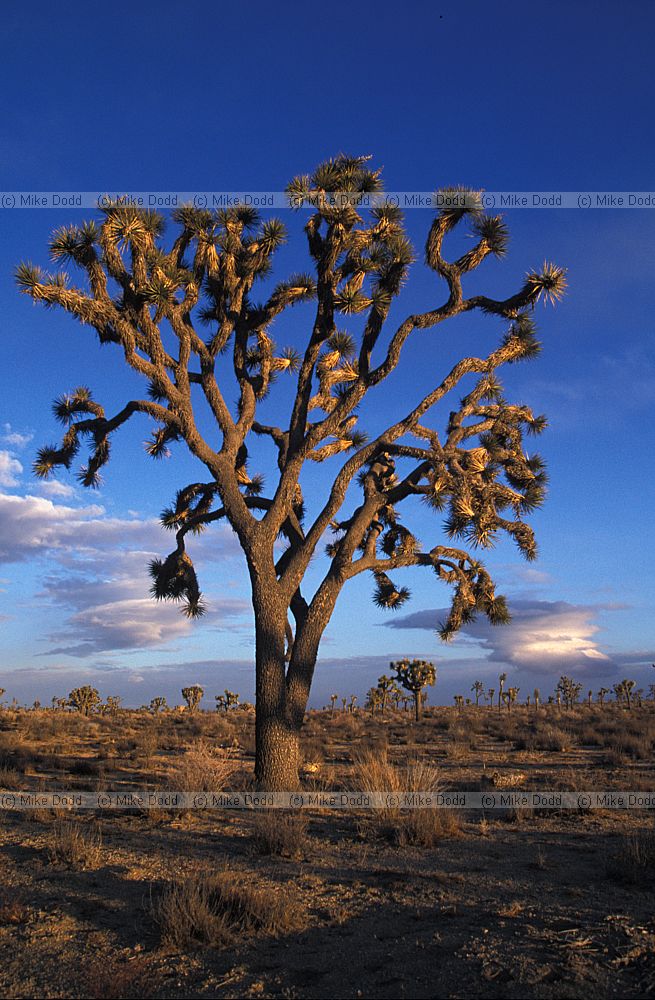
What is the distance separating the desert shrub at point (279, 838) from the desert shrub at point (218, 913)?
189 cm

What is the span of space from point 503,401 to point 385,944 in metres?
11.1

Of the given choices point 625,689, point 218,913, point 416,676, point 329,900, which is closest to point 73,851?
point 218,913

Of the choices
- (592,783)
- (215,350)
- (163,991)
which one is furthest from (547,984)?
(215,350)

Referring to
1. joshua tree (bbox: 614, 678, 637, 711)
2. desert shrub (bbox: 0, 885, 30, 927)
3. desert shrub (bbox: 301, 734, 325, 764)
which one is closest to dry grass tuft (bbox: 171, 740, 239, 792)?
desert shrub (bbox: 301, 734, 325, 764)

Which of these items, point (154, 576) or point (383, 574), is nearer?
point (154, 576)

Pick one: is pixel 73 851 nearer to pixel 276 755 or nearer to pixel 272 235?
pixel 276 755

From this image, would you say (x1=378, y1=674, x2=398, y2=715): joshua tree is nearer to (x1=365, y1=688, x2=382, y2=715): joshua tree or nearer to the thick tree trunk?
(x1=365, y1=688, x2=382, y2=715): joshua tree

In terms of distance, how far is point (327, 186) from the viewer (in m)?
11.9

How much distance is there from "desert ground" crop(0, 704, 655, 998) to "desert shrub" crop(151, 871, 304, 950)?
0.01 metres

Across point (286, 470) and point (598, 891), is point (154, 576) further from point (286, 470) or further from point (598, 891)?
point (598, 891)

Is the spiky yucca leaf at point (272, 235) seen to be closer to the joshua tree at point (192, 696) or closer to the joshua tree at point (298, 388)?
the joshua tree at point (298, 388)

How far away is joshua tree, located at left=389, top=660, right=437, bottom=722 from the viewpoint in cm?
3189

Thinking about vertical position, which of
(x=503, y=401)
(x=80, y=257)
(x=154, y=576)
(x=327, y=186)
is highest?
(x=327, y=186)

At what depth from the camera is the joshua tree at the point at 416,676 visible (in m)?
31.9
